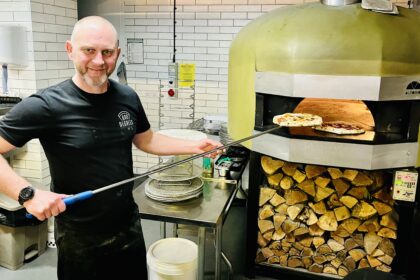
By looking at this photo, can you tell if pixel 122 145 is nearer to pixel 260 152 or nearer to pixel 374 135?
pixel 260 152

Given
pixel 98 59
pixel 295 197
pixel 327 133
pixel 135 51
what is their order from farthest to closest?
pixel 135 51, pixel 295 197, pixel 327 133, pixel 98 59

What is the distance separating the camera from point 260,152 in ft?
8.60

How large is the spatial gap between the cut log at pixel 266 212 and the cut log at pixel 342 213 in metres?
0.49

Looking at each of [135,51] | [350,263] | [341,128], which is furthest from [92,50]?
[135,51]

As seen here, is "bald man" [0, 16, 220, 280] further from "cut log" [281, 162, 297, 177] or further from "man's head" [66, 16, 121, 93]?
"cut log" [281, 162, 297, 177]

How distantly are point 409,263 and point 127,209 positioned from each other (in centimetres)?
209

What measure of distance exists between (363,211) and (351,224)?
15cm

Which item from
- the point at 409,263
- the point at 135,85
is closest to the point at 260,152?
the point at 409,263

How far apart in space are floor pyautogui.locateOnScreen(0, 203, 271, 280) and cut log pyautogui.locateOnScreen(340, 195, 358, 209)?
92 cm

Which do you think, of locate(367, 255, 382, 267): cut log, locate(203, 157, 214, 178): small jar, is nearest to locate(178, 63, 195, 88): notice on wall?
locate(203, 157, 214, 178): small jar

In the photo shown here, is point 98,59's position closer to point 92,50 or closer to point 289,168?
point 92,50

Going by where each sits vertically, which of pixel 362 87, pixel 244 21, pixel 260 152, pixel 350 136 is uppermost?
pixel 244 21

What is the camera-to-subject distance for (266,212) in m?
2.91

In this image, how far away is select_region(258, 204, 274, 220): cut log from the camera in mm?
2912
